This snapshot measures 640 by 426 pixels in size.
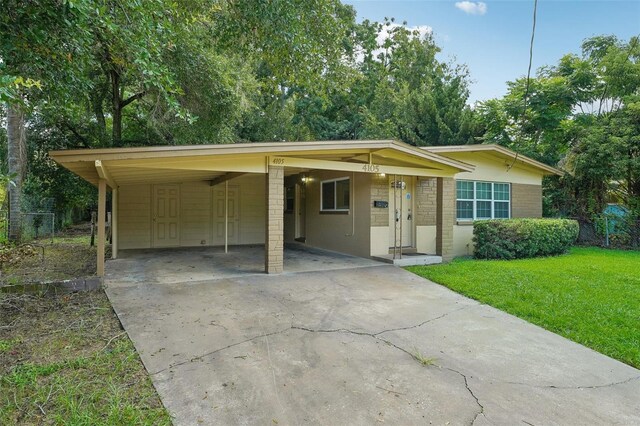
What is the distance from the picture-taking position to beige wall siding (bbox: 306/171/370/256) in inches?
351

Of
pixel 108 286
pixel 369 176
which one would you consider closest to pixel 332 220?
pixel 369 176

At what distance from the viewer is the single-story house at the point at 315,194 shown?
6398mm

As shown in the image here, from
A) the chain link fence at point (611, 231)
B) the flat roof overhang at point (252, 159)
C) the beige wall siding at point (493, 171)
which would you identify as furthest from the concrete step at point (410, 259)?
the chain link fence at point (611, 231)

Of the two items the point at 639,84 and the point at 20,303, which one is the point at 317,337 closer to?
the point at 20,303

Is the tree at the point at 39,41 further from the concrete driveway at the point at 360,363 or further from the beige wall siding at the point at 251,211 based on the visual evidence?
the beige wall siding at the point at 251,211

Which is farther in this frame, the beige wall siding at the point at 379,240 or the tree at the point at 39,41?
the beige wall siding at the point at 379,240

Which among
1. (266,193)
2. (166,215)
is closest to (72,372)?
(266,193)

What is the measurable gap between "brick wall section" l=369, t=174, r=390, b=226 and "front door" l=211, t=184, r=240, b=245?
533 cm

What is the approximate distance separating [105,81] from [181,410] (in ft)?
38.7

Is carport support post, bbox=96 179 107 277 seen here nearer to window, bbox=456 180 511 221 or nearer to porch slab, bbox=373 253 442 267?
porch slab, bbox=373 253 442 267

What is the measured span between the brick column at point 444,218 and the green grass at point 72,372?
23.1 feet

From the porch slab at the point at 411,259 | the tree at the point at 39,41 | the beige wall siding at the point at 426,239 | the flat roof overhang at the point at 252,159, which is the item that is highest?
the tree at the point at 39,41

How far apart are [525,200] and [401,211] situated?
5.34 metres

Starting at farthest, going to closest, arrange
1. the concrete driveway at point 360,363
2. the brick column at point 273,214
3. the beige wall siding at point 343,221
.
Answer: the beige wall siding at point 343,221, the brick column at point 273,214, the concrete driveway at point 360,363
